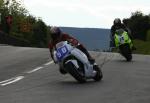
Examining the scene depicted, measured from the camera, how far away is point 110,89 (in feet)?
47.9

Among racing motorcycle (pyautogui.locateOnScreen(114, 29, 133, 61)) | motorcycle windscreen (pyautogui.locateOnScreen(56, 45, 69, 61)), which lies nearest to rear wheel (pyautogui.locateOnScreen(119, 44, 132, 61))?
racing motorcycle (pyautogui.locateOnScreen(114, 29, 133, 61))

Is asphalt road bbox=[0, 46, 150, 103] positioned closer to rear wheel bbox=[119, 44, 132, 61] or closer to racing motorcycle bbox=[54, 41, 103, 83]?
racing motorcycle bbox=[54, 41, 103, 83]

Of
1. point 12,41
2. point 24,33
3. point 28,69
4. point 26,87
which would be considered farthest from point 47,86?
point 24,33

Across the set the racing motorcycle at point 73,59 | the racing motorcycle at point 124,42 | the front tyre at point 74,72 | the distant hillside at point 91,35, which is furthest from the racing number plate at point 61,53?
the distant hillside at point 91,35

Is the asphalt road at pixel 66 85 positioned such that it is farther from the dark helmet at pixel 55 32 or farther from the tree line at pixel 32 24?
the tree line at pixel 32 24

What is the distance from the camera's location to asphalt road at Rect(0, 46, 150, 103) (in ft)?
42.3

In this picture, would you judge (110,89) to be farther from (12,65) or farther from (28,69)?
(12,65)

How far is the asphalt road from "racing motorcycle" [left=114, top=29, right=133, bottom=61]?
1.41 metres

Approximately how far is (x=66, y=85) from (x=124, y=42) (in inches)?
390

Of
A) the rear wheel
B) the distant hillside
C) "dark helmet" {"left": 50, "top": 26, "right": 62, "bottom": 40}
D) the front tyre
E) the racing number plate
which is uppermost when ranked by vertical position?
"dark helmet" {"left": 50, "top": 26, "right": 62, "bottom": 40}

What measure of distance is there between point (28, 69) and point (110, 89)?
692 centimetres

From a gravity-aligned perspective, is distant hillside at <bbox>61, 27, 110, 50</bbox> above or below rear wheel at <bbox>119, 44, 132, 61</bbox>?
below

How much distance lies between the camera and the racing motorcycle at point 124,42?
25.2m

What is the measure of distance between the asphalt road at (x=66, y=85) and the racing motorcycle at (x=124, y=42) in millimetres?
1412
